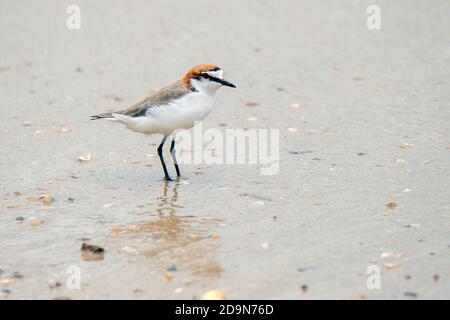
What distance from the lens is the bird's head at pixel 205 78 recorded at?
7195mm

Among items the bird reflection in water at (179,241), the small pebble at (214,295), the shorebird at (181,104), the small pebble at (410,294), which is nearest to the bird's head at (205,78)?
the shorebird at (181,104)

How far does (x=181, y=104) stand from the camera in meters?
7.15

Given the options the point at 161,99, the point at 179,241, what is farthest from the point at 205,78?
the point at 179,241

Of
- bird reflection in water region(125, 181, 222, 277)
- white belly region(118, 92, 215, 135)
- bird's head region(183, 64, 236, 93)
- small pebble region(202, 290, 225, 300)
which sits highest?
bird's head region(183, 64, 236, 93)

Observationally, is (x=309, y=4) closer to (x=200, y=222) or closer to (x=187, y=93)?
(x=187, y=93)

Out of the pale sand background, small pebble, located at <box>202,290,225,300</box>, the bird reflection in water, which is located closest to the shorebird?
the pale sand background

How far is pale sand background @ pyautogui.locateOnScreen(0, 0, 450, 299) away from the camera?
5.43 m

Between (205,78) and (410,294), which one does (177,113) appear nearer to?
(205,78)

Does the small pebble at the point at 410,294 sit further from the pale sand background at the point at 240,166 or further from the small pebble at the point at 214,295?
the small pebble at the point at 214,295

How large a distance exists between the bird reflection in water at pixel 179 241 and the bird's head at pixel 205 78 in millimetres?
1099

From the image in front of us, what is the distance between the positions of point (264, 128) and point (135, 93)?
1867mm

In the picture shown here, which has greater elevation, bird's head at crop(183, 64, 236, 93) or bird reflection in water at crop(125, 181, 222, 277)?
bird's head at crop(183, 64, 236, 93)

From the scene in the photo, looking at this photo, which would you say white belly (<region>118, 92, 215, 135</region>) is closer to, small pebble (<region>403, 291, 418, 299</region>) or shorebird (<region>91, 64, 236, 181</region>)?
shorebird (<region>91, 64, 236, 181</region>)

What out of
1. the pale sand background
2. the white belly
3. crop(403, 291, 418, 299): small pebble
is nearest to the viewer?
crop(403, 291, 418, 299): small pebble
